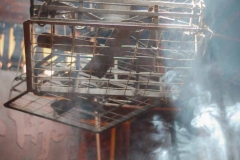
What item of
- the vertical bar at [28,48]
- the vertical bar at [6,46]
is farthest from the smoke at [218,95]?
the vertical bar at [6,46]

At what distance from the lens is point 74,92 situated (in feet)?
4.15

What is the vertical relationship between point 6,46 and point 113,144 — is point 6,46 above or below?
above

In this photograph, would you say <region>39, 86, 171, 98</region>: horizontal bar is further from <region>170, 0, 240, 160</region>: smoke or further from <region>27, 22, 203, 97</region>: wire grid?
<region>170, 0, 240, 160</region>: smoke

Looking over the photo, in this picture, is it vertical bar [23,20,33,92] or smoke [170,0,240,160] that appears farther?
smoke [170,0,240,160]

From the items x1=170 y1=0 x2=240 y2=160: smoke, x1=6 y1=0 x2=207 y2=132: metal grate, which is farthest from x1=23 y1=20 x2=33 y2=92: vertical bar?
x1=170 y1=0 x2=240 y2=160: smoke

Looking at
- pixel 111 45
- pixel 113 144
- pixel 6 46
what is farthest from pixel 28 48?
pixel 6 46

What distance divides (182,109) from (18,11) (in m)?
1.82

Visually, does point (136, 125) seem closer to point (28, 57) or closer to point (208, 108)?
point (208, 108)

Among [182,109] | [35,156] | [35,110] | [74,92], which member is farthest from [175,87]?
[35,156]

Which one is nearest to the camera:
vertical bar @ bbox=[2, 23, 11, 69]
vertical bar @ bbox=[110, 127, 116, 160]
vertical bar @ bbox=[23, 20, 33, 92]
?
vertical bar @ bbox=[23, 20, 33, 92]

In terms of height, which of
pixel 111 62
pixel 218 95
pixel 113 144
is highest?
pixel 111 62

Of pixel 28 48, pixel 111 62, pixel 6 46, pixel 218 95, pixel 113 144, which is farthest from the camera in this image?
pixel 6 46

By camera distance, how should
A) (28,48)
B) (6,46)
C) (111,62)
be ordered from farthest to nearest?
(6,46)
(111,62)
(28,48)

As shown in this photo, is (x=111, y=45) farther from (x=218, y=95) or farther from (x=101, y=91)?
(x=218, y=95)
